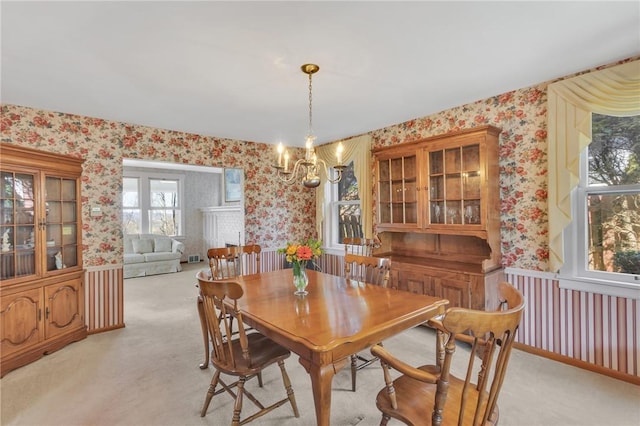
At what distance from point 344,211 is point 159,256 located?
175 inches

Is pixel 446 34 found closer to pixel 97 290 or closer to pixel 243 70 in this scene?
pixel 243 70

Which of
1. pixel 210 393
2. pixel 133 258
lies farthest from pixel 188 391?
pixel 133 258

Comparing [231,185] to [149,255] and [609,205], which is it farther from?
[609,205]

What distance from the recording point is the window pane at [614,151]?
8.05ft

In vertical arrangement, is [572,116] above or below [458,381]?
above

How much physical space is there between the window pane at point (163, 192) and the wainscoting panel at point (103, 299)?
4.63m

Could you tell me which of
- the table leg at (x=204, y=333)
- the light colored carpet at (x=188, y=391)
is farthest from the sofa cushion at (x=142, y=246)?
the table leg at (x=204, y=333)

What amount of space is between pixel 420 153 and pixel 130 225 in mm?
7179

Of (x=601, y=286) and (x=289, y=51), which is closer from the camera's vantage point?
(x=289, y=51)

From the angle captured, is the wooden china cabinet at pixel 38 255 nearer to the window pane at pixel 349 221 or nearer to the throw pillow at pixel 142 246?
the window pane at pixel 349 221

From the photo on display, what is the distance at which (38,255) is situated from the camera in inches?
115

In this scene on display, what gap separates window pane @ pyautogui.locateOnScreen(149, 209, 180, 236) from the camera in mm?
7850

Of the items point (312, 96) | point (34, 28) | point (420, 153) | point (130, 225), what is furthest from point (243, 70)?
point (130, 225)

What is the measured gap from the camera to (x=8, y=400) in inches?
87.4
